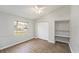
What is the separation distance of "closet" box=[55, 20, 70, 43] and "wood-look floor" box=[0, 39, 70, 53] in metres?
0.10

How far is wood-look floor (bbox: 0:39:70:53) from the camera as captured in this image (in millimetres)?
1259

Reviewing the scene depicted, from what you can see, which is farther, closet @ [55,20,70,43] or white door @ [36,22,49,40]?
white door @ [36,22,49,40]

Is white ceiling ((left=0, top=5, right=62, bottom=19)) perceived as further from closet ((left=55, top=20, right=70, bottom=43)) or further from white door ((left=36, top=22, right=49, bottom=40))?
closet ((left=55, top=20, right=70, bottom=43))

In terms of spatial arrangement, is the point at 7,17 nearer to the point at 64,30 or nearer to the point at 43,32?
the point at 43,32

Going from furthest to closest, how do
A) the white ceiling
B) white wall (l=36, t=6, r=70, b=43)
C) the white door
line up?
the white door → white wall (l=36, t=6, r=70, b=43) → the white ceiling

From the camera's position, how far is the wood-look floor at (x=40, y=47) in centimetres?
126

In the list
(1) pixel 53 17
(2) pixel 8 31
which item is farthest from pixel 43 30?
(2) pixel 8 31

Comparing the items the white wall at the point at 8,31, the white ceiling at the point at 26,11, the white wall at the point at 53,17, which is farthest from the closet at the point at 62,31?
the white wall at the point at 8,31

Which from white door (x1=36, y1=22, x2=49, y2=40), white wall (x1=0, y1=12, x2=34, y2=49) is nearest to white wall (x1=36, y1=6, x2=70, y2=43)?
white door (x1=36, y1=22, x2=49, y2=40)

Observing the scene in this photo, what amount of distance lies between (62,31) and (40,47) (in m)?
0.54

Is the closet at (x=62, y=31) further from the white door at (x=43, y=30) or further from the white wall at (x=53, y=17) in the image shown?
the white door at (x=43, y=30)

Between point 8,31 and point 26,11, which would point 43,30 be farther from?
point 8,31

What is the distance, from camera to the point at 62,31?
1.44m

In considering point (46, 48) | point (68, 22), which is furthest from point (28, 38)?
point (68, 22)
